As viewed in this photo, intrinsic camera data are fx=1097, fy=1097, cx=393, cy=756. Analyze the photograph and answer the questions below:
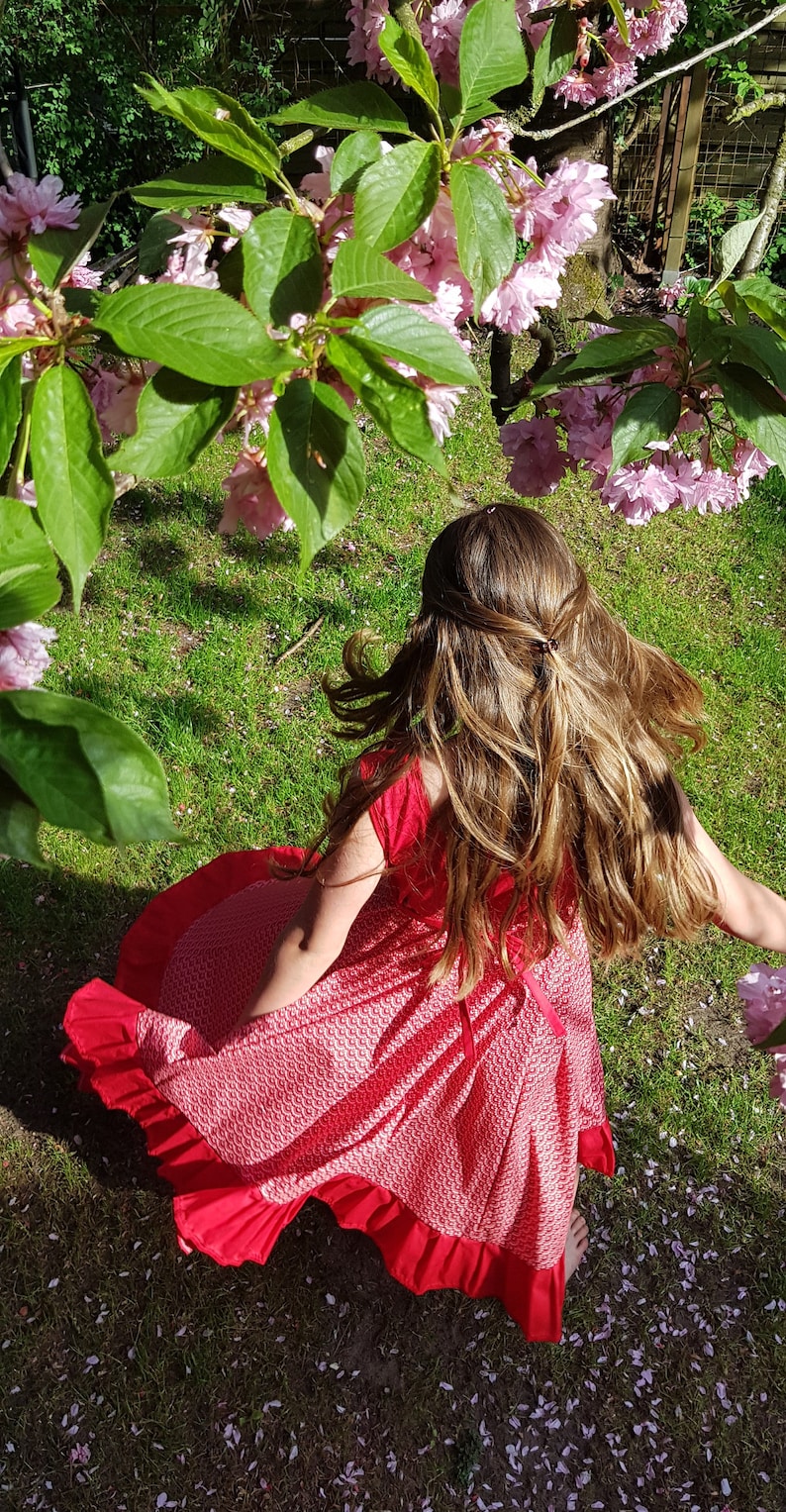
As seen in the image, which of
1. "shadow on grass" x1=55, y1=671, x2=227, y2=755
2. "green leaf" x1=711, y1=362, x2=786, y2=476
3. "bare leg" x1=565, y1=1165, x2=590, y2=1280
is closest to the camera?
"green leaf" x1=711, y1=362, x2=786, y2=476

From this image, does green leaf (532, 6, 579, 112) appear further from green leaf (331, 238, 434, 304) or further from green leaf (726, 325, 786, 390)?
green leaf (331, 238, 434, 304)

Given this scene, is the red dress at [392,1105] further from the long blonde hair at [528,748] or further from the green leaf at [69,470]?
the green leaf at [69,470]

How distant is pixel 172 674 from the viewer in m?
3.45

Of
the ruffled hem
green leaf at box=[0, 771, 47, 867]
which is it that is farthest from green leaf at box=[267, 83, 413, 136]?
the ruffled hem

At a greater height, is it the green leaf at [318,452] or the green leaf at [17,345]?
the green leaf at [17,345]

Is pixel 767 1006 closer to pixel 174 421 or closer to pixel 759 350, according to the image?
pixel 759 350

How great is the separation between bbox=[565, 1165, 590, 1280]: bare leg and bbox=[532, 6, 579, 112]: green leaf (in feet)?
6.07

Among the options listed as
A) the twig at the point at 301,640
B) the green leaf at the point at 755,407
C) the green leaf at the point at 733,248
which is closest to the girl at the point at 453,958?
the green leaf at the point at 733,248

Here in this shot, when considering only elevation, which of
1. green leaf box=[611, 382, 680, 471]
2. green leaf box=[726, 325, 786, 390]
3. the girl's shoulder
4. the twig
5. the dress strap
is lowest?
the twig

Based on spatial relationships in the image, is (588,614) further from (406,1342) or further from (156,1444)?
(156,1444)

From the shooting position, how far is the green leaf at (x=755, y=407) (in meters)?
0.85

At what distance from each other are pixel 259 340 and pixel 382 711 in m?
1.17

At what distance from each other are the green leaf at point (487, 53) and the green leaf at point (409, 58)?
3 centimetres

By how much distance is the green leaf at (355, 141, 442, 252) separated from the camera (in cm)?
70
